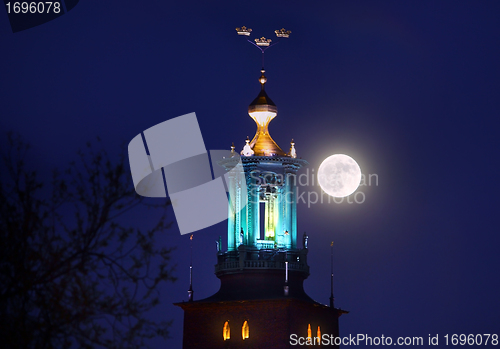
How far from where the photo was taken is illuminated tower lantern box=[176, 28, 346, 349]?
4281 inches

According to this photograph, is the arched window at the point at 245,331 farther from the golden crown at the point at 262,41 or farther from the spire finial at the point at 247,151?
the golden crown at the point at 262,41

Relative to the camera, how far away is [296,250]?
111 meters

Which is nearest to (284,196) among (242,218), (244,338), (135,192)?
(242,218)

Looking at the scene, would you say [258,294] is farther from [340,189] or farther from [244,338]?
[340,189]

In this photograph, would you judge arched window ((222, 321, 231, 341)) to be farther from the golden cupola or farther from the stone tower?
the golden cupola

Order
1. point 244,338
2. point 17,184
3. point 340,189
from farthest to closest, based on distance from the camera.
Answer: point 340,189 → point 244,338 → point 17,184

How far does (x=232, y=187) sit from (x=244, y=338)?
36.4 feet

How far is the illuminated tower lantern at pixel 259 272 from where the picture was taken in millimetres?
108750

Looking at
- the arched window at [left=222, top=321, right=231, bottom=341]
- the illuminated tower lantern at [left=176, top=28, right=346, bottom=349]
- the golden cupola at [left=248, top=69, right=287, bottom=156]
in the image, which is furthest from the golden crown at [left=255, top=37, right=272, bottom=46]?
the arched window at [left=222, top=321, right=231, bottom=341]

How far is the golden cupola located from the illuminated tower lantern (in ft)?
1.17

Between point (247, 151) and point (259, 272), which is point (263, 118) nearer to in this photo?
point (247, 151)

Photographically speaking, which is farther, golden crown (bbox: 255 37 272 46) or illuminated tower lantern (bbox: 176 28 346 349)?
golden crown (bbox: 255 37 272 46)

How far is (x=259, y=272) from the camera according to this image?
110 meters

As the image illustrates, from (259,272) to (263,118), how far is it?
1199cm
